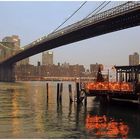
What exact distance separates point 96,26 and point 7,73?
93.1 meters

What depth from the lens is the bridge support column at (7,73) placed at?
165225 millimetres

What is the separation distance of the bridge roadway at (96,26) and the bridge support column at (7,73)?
48176mm

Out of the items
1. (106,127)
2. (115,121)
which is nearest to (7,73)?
(115,121)

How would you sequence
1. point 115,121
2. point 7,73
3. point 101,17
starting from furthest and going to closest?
point 7,73, point 101,17, point 115,121

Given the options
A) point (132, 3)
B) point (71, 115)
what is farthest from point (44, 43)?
point (71, 115)

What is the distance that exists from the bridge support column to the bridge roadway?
48.2 m

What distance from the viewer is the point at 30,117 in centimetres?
3681

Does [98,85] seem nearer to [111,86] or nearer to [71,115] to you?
[111,86]

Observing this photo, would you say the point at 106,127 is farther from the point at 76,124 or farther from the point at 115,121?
the point at 115,121

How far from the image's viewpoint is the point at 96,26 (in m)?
82.8

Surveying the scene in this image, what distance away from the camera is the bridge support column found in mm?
165225

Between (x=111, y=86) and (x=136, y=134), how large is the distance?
697 inches

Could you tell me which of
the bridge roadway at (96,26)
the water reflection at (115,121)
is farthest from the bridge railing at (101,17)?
the water reflection at (115,121)

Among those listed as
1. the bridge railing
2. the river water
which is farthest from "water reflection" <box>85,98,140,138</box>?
the bridge railing
